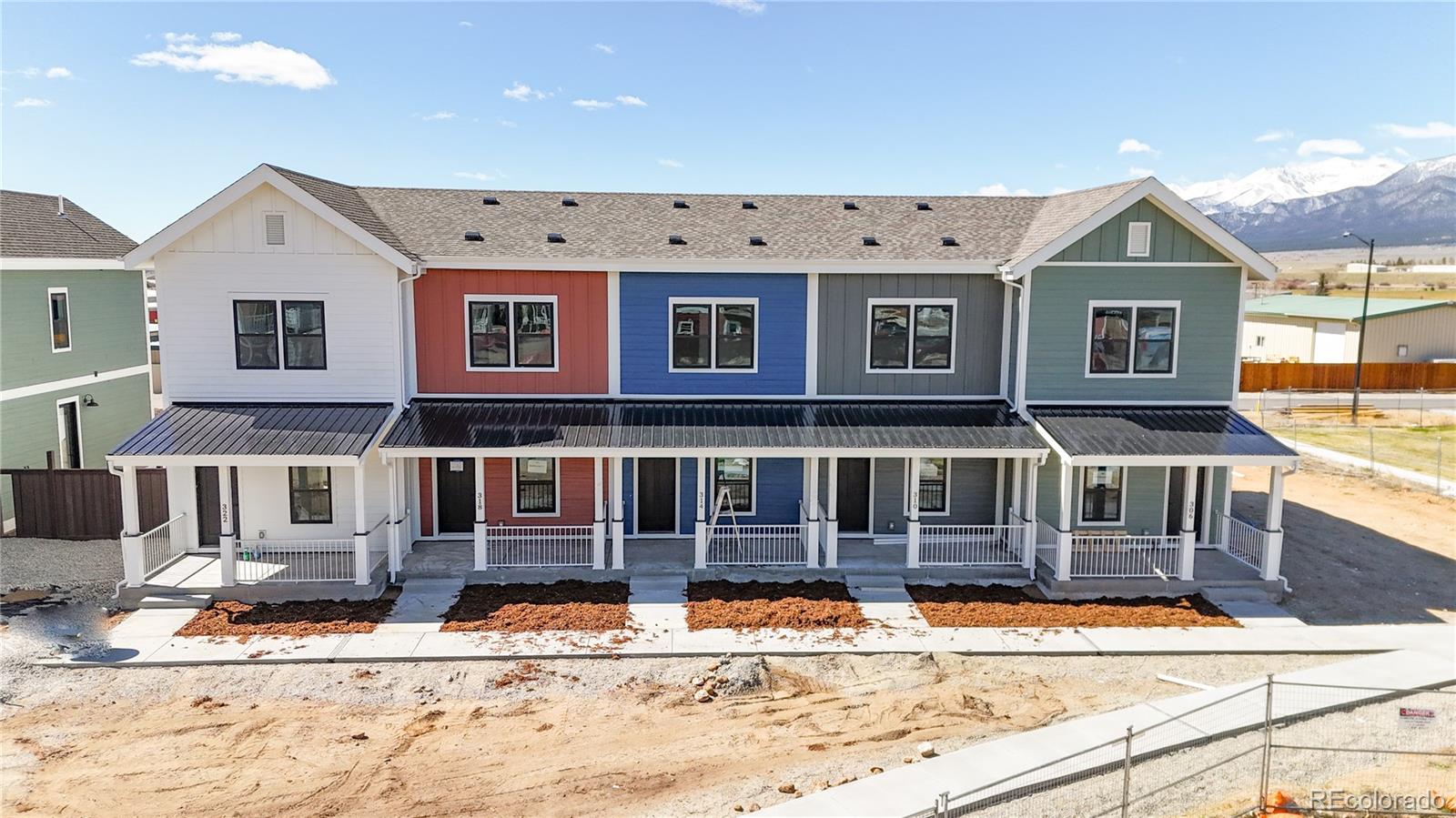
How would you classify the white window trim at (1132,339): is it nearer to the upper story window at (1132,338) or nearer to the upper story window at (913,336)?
the upper story window at (1132,338)

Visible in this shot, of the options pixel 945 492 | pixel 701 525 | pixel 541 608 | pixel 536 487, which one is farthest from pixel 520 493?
pixel 945 492

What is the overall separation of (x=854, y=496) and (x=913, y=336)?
340 cm

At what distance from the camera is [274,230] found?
16969mm

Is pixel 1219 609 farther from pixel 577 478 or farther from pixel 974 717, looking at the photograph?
pixel 577 478

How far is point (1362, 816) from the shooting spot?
9586 mm

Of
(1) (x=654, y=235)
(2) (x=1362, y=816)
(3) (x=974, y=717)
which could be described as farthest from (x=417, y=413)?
(2) (x=1362, y=816)

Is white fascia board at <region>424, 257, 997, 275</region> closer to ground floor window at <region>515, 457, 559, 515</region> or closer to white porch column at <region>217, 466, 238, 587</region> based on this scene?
ground floor window at <region>515, 457, 559, 515</region>

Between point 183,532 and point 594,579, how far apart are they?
7.82 meters

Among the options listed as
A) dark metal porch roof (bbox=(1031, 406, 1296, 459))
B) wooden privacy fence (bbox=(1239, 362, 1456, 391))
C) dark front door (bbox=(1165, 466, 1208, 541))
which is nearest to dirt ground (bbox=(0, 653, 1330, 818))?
dark metal porch roof (bbox=(1031, 406, 1296, 459))

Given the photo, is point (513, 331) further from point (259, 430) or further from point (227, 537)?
point (227, 537)

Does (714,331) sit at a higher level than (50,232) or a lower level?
lower

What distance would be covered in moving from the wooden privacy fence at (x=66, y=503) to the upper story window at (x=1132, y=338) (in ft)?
61.6

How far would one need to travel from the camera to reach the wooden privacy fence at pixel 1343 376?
46906 mm

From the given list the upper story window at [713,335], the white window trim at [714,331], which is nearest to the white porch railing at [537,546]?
the white window trim at [714,331]
